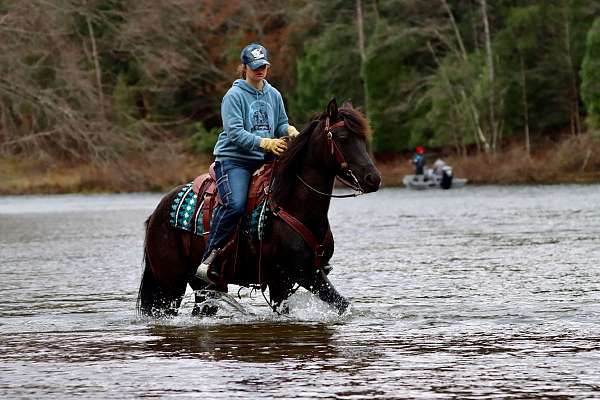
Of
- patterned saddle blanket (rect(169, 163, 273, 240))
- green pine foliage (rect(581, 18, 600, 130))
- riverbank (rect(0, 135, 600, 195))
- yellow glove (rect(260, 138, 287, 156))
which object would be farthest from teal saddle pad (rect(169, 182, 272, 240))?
green pine foliage (rect(581, 18, 600, 130))

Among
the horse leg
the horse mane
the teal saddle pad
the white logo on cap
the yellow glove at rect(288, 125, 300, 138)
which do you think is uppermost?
the white logo on cap

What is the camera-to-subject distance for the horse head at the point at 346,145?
10445 mm

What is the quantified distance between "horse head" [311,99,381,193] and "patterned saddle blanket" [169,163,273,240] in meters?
0.60

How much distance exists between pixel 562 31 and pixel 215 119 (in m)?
25.7

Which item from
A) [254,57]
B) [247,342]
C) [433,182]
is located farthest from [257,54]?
[433,182]

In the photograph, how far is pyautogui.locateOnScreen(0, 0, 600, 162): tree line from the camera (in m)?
45.4

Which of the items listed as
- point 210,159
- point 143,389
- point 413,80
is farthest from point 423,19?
point 143,389

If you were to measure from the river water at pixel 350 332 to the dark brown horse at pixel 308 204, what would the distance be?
36 cm

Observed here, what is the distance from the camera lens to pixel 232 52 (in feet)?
259

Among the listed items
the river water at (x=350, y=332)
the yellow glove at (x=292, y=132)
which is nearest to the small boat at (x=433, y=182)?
the river water at (x=350, y=332)

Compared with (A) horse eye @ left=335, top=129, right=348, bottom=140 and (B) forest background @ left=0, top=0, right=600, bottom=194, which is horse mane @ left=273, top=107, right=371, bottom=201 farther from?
(B) forest background @ left=0, top=0, right=600, bottom=194

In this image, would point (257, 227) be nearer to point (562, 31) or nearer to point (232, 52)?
point (562, 31)

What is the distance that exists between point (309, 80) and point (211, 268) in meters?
65.0

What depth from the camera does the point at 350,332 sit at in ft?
33.7
